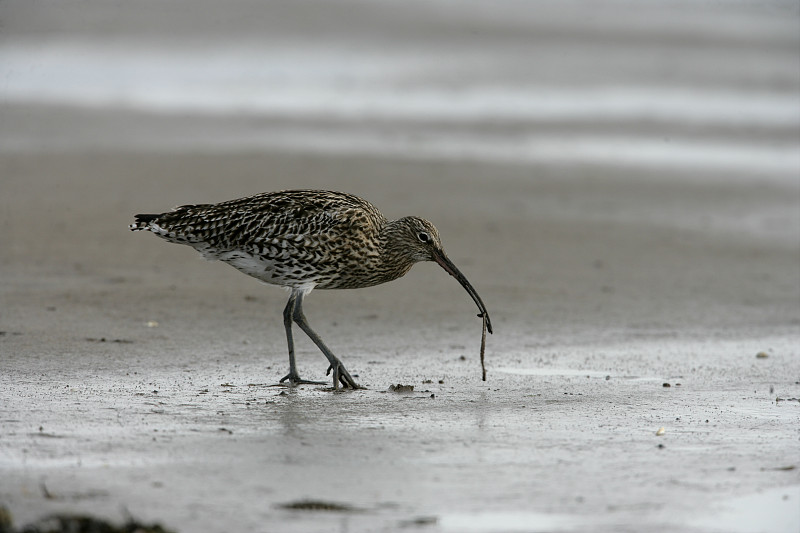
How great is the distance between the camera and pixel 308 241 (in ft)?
25.2

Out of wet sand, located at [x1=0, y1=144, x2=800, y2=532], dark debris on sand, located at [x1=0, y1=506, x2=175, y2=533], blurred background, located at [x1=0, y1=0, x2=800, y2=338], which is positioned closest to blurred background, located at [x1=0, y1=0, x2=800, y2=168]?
blurred background, located at [x1=0, y1=0, x2=800, y2=338]

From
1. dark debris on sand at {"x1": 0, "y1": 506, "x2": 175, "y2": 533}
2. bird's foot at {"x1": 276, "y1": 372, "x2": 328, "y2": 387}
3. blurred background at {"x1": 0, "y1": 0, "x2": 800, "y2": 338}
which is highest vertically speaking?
blurred background at {"x1": 0, "y1": 0, "x2": 800, "y2": 338}

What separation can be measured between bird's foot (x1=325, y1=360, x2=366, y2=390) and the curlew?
635 millimetres

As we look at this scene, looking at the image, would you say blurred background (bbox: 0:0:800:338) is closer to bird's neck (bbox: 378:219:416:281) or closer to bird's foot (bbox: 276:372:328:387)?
bird's neck (bbox: 378:219:416:281)

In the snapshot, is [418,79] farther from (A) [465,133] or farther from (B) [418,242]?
(B) [418,242]

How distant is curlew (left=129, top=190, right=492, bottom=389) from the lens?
7.72 metres

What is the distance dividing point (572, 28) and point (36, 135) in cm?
1016

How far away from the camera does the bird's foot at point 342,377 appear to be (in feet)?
22.9

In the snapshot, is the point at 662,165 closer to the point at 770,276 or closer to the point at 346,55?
the point at 770,276

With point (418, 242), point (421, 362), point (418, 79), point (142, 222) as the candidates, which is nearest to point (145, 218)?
point (142, 222)

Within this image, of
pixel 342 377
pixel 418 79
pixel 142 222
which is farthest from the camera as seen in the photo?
pixel 418 79

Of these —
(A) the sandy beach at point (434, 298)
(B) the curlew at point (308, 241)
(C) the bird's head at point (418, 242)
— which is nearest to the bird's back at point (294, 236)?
(B) the curlew at point (308, 241)

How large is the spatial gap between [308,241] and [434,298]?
226cm

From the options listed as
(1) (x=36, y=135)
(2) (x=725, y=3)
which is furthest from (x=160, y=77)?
(2) (x=725, y=3)
